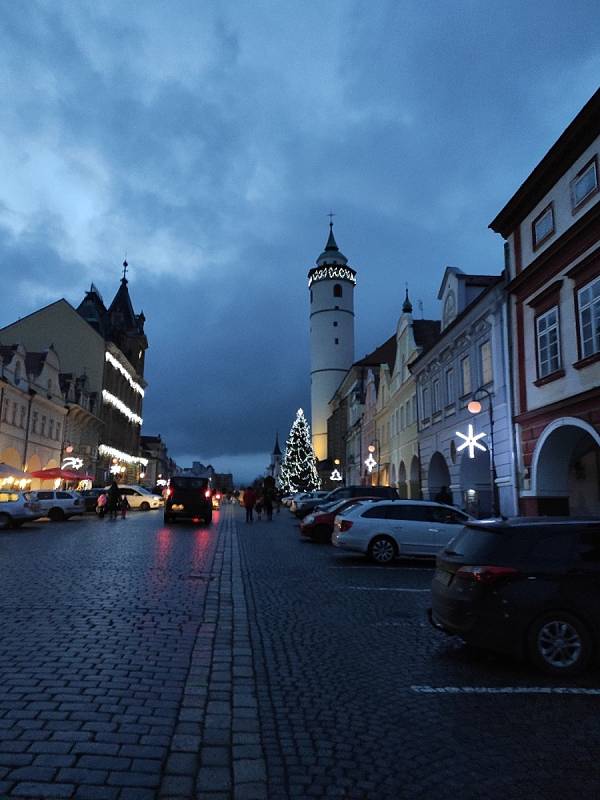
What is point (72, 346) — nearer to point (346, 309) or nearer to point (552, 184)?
point (346, 309)

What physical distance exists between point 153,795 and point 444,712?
8.67ft

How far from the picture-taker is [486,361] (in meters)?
25.4

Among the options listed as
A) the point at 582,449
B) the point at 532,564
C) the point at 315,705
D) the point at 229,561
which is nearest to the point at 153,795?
the point at 315,705

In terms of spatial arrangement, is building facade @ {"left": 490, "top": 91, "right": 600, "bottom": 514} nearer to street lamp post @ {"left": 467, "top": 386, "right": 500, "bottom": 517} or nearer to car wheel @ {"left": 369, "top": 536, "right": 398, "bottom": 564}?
street lamp post @ {"left": 467, "top": 386, "right": 500, "bottom": 517}

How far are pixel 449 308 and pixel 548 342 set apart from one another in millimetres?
11681

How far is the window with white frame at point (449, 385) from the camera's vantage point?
30266mm

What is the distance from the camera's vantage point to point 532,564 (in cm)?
698

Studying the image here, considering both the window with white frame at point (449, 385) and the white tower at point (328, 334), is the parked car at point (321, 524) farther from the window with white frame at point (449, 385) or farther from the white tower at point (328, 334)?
the white tower at point (328, 334)

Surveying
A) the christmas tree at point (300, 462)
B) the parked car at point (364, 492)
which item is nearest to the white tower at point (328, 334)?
the christmas tree at point (300, 462)

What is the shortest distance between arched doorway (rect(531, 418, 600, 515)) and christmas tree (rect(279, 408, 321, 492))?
216 feet

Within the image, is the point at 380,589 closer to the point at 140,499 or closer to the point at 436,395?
the point at 436,395

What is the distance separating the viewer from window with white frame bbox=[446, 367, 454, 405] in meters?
30.3

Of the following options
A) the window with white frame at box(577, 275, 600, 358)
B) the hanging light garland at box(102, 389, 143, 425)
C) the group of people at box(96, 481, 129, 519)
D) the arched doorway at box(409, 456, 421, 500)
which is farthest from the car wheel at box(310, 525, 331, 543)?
the hanging light garland at box(102, 389, 143, 425)

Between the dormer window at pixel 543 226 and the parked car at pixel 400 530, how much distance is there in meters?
9.10
